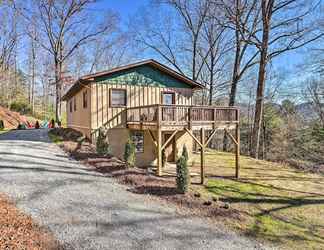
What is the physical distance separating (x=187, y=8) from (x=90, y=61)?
16.7m

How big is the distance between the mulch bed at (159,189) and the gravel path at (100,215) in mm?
460

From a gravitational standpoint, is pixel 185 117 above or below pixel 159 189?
above

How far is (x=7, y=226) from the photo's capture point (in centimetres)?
438

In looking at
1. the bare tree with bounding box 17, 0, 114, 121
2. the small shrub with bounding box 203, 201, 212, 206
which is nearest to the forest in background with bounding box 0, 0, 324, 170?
the bare tree with bounding box 17, 0, 114, 121

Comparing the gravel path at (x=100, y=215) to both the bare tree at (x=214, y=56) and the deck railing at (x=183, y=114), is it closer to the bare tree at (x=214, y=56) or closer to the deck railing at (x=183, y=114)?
the deck railing at (x=183, y=114)

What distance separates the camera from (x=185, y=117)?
1145cm

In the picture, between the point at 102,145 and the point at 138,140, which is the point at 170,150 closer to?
the point at 138,140

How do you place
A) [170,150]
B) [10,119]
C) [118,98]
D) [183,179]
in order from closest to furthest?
1. [183,179]
2. [118,98]
3. [170,150]
4. [10,119]

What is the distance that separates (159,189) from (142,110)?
21.4 ft

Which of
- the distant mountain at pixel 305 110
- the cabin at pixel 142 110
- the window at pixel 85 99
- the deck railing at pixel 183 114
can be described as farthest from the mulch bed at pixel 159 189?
the distant mountain at pixel 305 110

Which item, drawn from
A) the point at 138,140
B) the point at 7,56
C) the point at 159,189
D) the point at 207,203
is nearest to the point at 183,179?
the point at 159,189

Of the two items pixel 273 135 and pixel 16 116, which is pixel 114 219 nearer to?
pixel 273 135

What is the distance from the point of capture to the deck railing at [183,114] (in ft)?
35.4

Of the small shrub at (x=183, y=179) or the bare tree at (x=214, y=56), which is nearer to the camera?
the small shrub at (x=183, y=179)
